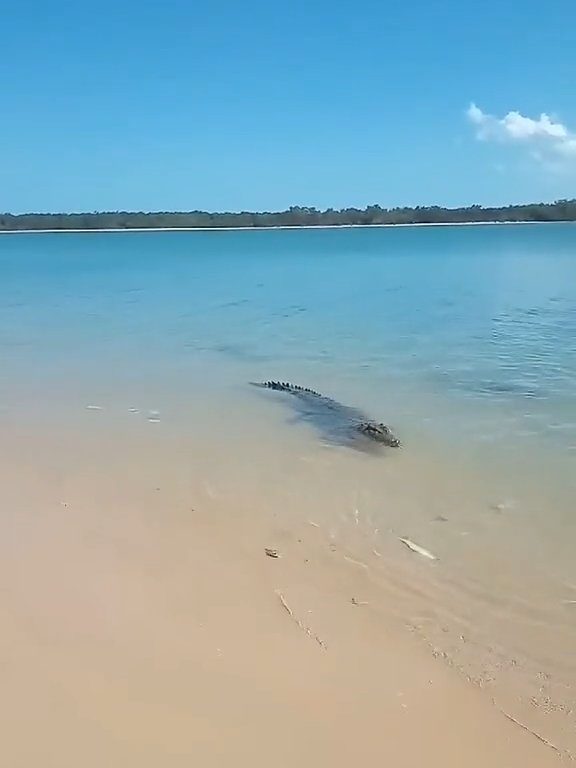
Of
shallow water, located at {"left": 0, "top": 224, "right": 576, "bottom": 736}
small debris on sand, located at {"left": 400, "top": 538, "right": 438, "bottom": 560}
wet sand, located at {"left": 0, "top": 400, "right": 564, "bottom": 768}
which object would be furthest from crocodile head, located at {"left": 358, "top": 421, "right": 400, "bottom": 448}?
small debris on sand, located at {"left": 400, "top": 538, "right": 438, "bottom": 560}

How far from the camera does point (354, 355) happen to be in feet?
46.1

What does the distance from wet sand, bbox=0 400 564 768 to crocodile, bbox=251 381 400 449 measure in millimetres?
2104

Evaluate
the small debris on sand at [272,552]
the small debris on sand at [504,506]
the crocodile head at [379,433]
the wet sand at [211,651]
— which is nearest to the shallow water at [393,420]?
the small debris on sand at [504,506]

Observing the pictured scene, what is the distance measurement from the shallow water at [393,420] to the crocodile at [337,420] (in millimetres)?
220

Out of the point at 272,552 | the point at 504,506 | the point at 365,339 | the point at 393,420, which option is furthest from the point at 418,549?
the point at 365,339

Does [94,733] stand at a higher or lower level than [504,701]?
higher

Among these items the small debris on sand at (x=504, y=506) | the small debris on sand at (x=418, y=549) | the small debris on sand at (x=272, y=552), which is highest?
the small debris on sand at (x=272, y=552)

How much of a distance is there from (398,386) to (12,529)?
6960 millimetres

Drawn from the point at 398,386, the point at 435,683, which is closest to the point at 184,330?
the point at 398,386

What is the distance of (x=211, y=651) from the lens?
149 inches

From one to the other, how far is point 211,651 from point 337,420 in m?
5.48

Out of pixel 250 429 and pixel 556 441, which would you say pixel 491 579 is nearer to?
pixel 556 441

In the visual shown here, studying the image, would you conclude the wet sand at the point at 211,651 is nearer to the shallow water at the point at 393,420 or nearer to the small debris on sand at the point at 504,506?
the shallow water at the point at 393,420

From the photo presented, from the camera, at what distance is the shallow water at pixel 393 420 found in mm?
4848
